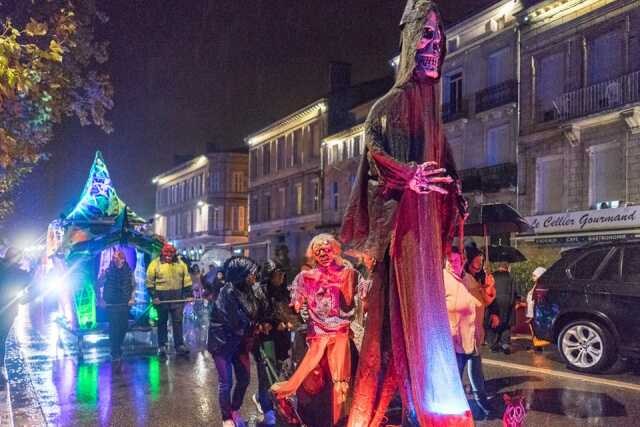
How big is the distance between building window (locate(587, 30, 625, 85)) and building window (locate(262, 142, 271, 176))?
3554 centimetres

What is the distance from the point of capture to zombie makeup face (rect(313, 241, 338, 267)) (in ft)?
18.9

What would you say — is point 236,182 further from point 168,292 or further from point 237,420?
point 237,420

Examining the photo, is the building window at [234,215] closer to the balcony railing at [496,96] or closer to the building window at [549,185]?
the balcony railing at [496,96]

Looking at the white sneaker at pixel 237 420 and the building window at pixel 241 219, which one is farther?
the building window at pixel 241 219

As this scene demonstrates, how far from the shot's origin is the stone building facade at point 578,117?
860 inches

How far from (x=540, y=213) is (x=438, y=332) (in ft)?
76.2

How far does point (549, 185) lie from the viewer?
2562 cm

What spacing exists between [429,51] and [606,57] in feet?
71.3

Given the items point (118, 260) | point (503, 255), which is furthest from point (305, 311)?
point (503, 255)

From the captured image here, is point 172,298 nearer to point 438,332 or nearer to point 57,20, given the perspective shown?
point 57,20

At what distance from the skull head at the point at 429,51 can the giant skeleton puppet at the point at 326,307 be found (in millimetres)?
2144

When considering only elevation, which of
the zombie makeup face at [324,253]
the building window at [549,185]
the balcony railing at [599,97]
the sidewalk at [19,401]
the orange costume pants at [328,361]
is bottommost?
the sidewalk at [19,401]

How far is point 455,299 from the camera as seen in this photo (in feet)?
23.0

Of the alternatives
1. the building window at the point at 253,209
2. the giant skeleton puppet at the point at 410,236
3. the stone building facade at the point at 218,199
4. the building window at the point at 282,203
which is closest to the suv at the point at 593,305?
the giant skeleton puppet at the point at 410,236
